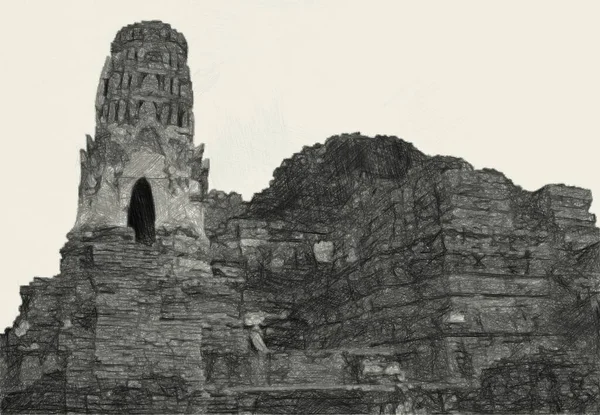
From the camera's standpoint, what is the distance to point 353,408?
13969mm

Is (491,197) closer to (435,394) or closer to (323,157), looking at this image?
(435,394)

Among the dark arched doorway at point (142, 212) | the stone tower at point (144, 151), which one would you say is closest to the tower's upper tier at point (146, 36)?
the stone tower at point (144, 151)

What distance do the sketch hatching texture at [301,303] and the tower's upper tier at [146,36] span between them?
1.9 inches

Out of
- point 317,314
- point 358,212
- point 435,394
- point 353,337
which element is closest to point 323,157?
point 358,212

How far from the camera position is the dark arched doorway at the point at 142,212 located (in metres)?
17.3

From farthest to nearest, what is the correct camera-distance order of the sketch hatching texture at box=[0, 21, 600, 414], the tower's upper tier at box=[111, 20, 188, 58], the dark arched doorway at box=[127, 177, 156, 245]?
the tower's upper tier at box=[111, 20, 188, 58]
the dark arched doorway at box=[127, 177, 156, 245]
the sketch hatching texture at box=[0, 21, 600, 414]

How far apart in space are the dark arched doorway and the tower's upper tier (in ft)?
12.7

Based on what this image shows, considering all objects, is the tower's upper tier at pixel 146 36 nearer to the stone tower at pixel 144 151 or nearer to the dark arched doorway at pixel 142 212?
the stone tower at pixel 144 151

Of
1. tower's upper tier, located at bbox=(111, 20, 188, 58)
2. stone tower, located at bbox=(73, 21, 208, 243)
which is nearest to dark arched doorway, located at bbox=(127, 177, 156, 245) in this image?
stone tower, located at bbox=(73, 21, 208, 243)

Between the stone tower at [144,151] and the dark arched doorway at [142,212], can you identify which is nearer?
the stone tower at [144,151]

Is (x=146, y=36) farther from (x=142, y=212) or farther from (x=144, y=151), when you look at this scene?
(x=142, y=212)

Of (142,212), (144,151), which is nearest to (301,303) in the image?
(142,212)

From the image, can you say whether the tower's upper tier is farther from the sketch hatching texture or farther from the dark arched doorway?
the dark arched doorway

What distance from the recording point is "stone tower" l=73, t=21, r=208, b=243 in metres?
16.8
